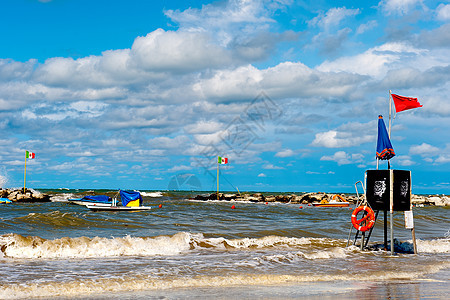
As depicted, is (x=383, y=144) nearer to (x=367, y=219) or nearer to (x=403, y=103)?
(x=403, y=103)

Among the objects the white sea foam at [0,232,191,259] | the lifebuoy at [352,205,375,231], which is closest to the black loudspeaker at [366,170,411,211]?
the lifebuoy at [352,205,375,231]

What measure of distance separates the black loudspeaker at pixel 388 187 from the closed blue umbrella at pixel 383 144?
2.02ft

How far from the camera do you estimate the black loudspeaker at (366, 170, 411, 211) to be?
49.5 ft

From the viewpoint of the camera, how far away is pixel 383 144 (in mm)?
15250

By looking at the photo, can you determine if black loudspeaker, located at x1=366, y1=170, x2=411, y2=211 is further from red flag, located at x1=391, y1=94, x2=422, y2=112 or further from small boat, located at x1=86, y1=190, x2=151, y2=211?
small boat, located at x1=86, y1=190, x2=151, y2=211

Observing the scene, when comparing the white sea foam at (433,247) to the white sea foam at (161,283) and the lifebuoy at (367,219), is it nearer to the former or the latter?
the lifebuoy at (367,219)

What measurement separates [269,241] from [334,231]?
7320 millimetres

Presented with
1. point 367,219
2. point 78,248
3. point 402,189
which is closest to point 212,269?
point 78,248

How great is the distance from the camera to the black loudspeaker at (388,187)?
49.5 feet

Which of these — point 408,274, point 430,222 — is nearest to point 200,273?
point 408,274

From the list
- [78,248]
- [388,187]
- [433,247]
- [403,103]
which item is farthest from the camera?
[433,247]

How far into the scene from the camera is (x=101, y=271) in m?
11.3

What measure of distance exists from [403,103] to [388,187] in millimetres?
3194

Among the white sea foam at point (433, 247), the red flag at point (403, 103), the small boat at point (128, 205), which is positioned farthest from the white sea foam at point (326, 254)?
the small boat at point (128, 205)
